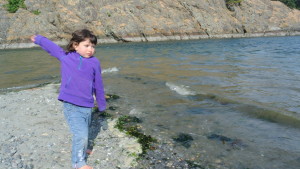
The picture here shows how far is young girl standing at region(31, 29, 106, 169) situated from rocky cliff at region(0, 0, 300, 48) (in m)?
40.3

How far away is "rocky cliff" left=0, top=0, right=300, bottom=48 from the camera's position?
42.4 meters

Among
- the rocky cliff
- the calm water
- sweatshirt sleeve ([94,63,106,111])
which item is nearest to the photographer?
sweatshirt sleeve ([94,63,106,111])

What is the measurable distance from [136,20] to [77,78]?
45823mm

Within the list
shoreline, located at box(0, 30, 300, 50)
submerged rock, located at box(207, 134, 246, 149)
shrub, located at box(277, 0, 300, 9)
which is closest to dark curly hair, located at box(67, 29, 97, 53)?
submerged rock, located at box(207, 134, 246, 149)

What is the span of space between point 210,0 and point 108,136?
197 ft

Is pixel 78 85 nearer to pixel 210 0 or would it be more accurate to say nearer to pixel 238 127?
pixel 238 127

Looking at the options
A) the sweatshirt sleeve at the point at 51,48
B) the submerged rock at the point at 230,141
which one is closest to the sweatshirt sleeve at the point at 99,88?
the sweatshirt sleeve at the point at 51,48

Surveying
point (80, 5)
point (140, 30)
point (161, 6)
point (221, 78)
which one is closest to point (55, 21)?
point (80, 5)

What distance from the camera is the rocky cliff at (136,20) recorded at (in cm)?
4238

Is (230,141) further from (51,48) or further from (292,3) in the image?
(292,3)

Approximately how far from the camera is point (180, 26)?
51062 mm

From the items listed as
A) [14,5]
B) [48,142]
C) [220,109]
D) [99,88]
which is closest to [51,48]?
[99,88]

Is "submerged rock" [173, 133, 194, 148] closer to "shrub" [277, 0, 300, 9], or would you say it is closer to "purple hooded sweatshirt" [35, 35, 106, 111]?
"purple hooded sweatshirt" [35, 35, 106, 111]

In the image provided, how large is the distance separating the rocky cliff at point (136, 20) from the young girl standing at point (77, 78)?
40.3 meters
